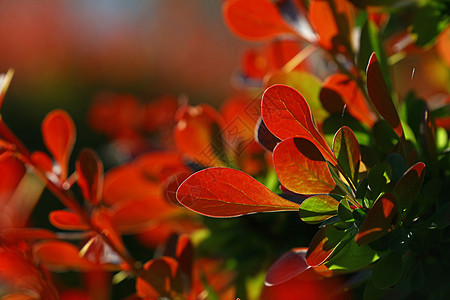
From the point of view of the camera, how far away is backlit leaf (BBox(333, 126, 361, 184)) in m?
0.32

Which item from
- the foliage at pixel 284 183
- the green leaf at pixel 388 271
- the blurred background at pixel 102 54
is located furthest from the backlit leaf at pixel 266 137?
the blurred background at pixel 102 54

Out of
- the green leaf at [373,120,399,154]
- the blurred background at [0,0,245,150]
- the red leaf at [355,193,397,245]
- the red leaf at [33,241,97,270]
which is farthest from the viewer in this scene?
the blurred background at [0,0,245,150]

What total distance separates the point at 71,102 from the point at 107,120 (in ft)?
6.81

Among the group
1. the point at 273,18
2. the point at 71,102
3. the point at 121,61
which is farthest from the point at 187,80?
the point at 273,18

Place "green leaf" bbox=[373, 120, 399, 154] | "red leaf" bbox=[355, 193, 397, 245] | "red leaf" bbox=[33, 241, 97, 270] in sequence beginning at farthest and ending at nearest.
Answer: "red leaf" bbox=[33, 241, 97, 270], "green leaf" bbox=[373, 120, 399, 154], "red leaf" bbox=[355, 193, 397, 245]

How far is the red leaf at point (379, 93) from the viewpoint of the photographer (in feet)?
1.05

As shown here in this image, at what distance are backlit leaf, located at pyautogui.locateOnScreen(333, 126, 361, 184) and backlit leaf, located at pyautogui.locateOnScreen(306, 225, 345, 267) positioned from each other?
36mm

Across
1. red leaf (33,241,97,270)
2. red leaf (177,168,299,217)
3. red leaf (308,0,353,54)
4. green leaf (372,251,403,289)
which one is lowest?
green leaf (372,251,403,289)

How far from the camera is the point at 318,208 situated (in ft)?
1.06

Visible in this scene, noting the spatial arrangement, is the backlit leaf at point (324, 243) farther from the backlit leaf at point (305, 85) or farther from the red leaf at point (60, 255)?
the red leaf at point (60, 255)

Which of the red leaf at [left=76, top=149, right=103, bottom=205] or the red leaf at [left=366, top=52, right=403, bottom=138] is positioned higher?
the red leaf at [left=76, top=149, right=103, bottom=205]

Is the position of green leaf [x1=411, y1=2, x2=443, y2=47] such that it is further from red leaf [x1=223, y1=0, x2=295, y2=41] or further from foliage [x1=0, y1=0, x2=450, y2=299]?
red leaf [x1=223, y1=0, x2=295, y2=41]

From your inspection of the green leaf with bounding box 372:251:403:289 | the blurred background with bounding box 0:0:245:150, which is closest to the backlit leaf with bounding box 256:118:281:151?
the green leaf with bounding box 372:251:403:289

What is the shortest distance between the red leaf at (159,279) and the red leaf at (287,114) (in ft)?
0.51
